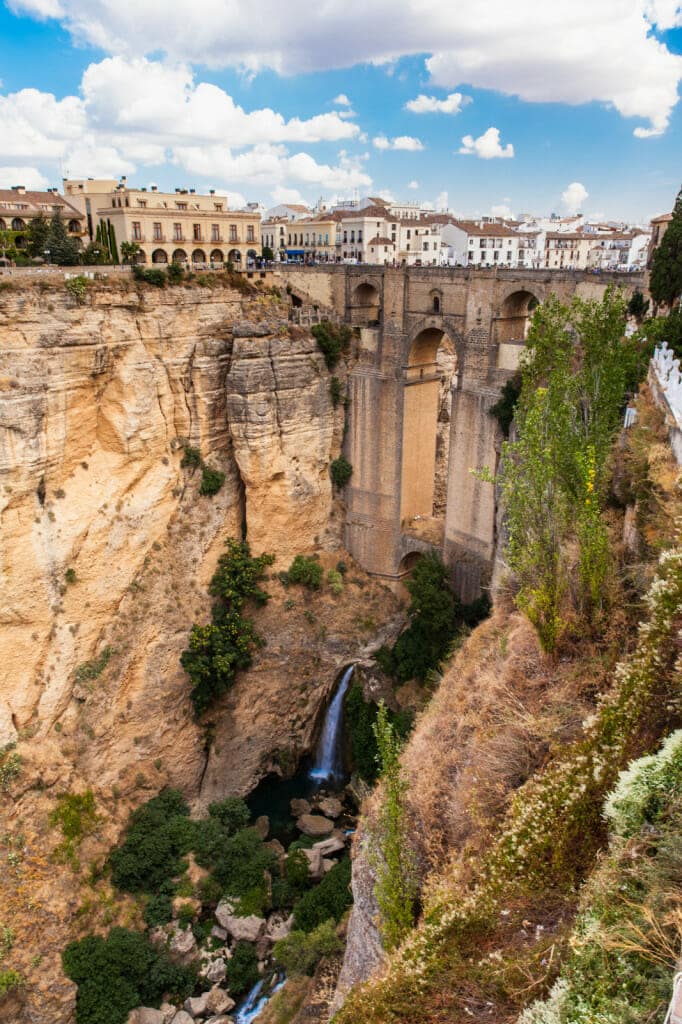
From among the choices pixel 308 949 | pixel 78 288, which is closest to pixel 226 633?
pixel 308 949

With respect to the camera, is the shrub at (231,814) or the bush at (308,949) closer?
the bush at (308,949)

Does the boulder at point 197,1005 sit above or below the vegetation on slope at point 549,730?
below

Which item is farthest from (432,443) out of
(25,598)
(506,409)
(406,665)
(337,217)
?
(337,217)

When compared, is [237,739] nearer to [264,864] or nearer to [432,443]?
[264,864]

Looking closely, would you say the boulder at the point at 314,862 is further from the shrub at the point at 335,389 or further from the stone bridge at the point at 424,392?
the shrub at the point at 335,389

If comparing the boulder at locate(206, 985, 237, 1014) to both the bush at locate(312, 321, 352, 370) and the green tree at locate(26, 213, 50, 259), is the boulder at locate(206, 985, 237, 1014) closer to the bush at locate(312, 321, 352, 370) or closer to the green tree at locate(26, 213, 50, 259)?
the bush at locate(312, 321, 352, 370)

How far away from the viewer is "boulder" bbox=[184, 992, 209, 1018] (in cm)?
1720

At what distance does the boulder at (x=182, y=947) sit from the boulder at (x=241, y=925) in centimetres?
88

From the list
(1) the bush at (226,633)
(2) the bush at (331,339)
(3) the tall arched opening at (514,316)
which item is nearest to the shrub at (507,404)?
(3) the tall arched opening at (514,316)

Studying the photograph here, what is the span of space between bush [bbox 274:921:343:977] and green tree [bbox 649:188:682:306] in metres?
17.8

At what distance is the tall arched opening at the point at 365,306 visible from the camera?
27672mm

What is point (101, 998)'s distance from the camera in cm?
1683

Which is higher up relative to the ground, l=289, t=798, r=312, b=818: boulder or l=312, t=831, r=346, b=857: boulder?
l=312, t=831, r=346, b=857: boulder

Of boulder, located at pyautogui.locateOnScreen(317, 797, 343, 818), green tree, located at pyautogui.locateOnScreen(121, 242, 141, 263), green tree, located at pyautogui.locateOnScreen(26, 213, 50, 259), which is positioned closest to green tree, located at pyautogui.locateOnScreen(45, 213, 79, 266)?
green tree, located at pyautogui.locateOnScreen(26, 213, 50, 259)
